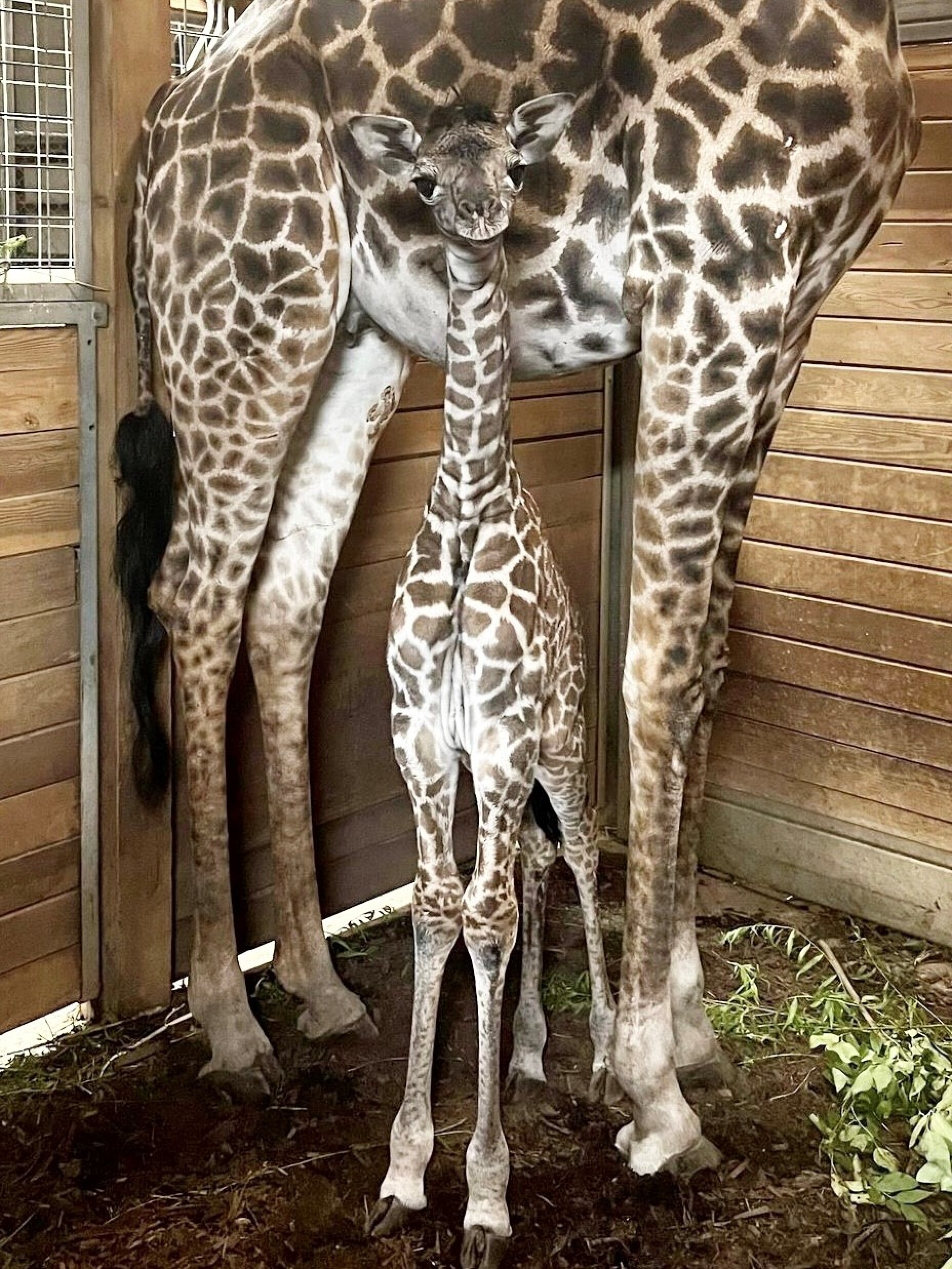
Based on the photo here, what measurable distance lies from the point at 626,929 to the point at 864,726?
1.46 metres

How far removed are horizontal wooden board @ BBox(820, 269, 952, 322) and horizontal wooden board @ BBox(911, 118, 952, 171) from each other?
0.26 metres

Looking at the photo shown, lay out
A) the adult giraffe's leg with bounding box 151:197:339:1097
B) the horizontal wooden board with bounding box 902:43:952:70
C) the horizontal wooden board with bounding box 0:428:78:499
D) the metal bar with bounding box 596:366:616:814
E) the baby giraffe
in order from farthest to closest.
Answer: the metal bar with bounding box 596:366:616:814 < the horizontal wooden board with bounding box 902:43:952:70 < the horizontal wooden board with bounding box 0:428:78:499 < the adult giraffe's leg with bounding box 151:197:339:1097 < the baby giraffe

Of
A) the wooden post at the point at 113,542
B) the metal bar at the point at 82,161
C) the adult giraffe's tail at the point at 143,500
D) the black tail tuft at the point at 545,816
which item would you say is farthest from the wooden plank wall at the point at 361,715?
the metal bar at the point at 82,161

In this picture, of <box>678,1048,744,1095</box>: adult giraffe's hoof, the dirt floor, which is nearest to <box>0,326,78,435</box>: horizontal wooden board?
the dirt floor

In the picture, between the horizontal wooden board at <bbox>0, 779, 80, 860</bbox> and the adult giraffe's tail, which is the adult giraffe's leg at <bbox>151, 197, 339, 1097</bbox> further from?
the horizontal wooden board at <bbox>0, 779, 80, 860</bbox>

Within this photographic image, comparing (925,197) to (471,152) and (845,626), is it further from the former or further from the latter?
(471,152)

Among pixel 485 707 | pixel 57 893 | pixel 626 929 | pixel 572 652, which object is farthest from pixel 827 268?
pixel 57 893

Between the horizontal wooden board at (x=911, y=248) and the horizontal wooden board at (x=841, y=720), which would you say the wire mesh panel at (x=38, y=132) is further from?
the horizontal wooden board at (x=841, y=720)

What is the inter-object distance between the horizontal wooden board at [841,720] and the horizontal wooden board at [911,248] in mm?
1175

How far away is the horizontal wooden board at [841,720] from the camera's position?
3.89 m

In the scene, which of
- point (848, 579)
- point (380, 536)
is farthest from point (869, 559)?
point (380, 536)

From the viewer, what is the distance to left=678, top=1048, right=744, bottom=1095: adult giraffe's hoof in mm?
3162

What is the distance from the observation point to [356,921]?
4.07m

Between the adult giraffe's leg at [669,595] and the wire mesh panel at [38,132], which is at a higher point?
the wire mesh panel at [38,132]
